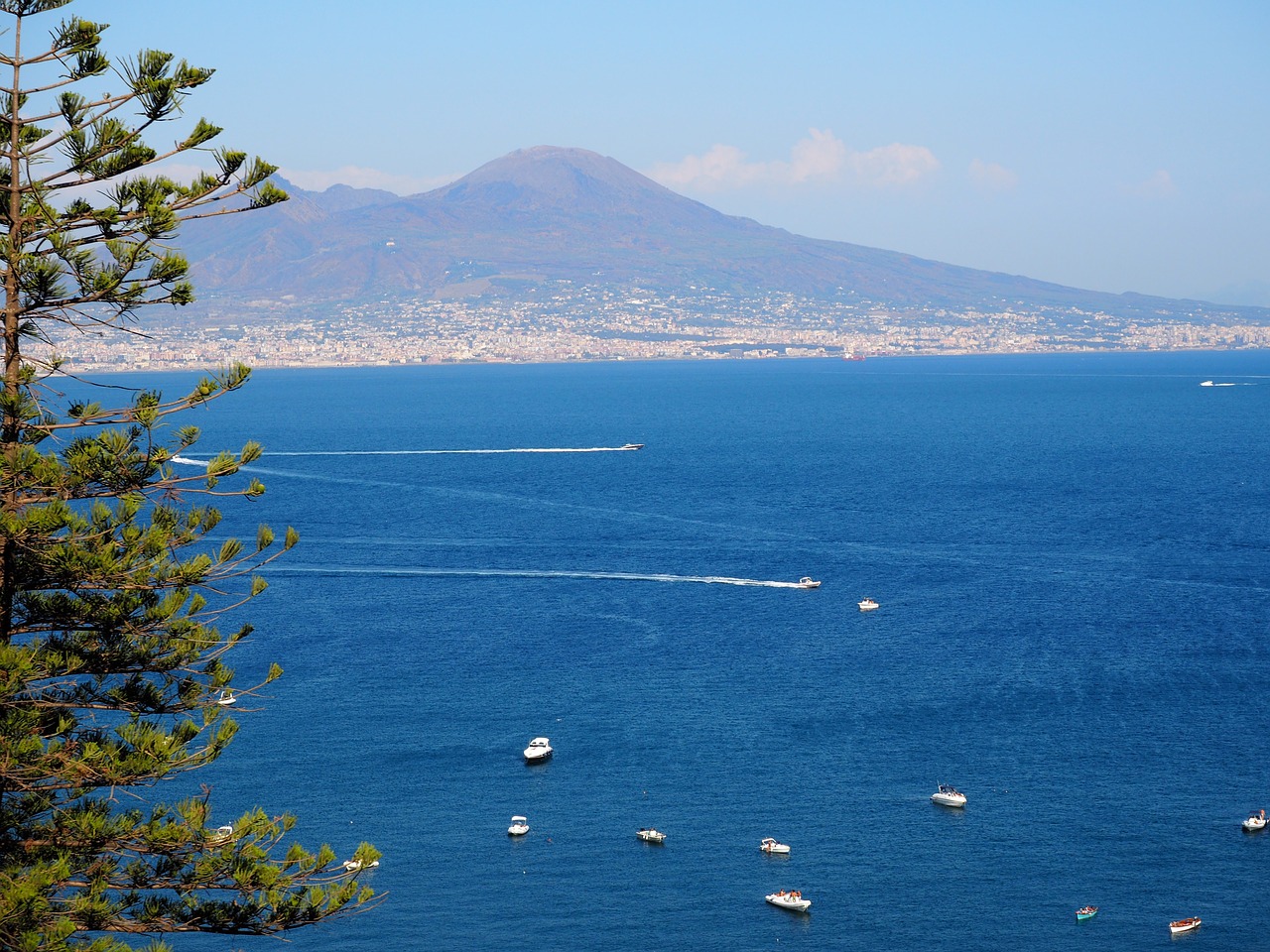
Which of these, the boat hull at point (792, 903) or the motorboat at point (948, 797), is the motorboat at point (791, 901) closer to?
the boat hull at point (792, 903)

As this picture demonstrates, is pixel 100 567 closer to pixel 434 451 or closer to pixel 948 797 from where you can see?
pixel 948 797

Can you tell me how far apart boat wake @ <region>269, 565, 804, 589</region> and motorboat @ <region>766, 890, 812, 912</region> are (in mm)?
33369

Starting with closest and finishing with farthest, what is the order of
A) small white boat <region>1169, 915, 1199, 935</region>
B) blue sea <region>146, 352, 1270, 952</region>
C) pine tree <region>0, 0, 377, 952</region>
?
Result: pine tree <region>0, 0, 377, 952</region>, small white boat <region>1169, 915, 1199, 935</region>, blue sea <region>146, 352, 1270, 952</region>

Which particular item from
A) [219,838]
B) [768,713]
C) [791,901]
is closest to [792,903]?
[791,901]

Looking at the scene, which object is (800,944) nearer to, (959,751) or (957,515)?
(959,751)

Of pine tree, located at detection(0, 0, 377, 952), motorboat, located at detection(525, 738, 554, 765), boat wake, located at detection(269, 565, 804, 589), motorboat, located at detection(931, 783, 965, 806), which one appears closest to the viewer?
pine tree, located at detection(0, 0, 377, 952)

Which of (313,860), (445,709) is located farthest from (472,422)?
(313,860)

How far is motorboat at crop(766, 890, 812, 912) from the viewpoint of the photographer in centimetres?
3569

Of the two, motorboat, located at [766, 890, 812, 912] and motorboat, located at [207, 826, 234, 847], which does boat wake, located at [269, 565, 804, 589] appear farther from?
motorboat, located at [207, 826, 234, 847]

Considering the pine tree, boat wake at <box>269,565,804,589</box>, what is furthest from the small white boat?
boat wake at <box>269,565,804,589</box>

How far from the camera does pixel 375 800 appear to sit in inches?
1663

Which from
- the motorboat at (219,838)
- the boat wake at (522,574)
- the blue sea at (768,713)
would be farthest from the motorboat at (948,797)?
the motorboat at (219,838)

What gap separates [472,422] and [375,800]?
124 meters

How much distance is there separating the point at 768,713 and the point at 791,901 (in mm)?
14402
